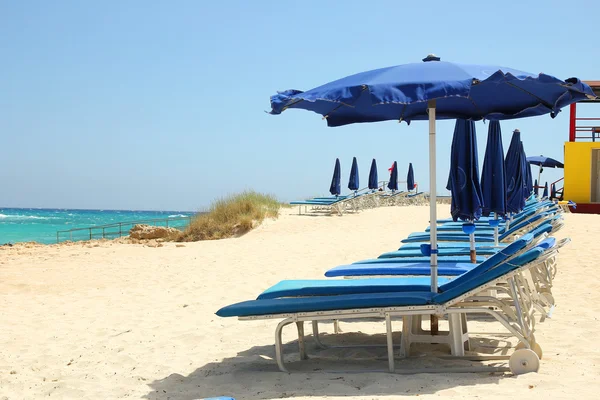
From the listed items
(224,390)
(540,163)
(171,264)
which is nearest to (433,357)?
(224,390)

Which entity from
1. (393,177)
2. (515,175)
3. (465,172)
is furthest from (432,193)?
(393,177)

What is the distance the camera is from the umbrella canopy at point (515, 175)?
9.05 m

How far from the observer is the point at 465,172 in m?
6.32

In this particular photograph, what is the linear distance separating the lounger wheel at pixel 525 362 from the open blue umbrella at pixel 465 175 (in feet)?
7.20

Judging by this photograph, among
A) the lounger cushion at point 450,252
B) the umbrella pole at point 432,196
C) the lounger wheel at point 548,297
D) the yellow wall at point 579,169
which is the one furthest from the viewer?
the yellow wall at point 579,169

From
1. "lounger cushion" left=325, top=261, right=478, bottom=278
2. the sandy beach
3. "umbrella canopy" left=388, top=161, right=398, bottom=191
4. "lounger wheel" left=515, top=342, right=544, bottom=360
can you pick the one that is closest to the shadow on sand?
the sandy beach

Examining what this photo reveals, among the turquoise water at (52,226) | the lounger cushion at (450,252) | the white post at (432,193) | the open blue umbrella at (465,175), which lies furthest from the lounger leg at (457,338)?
the turquoise water at (52,226)

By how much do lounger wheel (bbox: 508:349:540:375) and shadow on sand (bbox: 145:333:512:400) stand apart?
0.09m

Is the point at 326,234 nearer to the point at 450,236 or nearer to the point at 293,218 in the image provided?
the point at 293,218

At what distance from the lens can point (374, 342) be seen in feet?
17.4

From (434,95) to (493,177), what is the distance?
3843mm

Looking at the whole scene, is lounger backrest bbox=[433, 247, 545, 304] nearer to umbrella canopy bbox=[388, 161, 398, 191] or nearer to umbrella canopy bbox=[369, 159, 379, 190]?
umbrella canopy bbox=[369, 159, 379, 190]

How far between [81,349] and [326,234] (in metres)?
10.3

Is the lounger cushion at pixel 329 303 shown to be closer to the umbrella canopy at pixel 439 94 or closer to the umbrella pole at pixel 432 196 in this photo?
the umbrella pole at pixel 432 196
